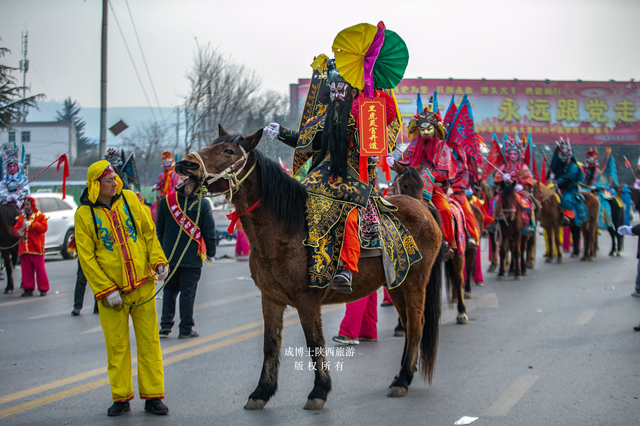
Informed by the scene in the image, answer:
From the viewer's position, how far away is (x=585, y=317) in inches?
341

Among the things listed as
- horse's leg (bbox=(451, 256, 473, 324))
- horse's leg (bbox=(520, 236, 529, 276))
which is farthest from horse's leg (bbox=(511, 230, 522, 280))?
horse's leg (bbox=(451, 256, 473, 324))

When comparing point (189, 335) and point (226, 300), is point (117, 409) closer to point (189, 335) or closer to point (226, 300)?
point (189, 335)

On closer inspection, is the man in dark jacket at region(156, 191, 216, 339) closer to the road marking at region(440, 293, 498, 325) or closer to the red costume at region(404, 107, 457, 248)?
the red costume at region(404, 107, 457, 248)

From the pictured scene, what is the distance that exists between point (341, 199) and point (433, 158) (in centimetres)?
360

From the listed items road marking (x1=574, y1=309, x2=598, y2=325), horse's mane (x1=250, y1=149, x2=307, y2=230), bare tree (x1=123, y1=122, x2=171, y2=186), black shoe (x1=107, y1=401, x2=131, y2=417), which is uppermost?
bare tree (x1=123, y1=122, x2=171, y2=186)

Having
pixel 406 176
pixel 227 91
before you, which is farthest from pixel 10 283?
pixel 227 91

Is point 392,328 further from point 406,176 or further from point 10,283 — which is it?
point 10,283

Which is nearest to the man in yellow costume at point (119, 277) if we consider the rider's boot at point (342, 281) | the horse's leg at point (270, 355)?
the horse's leg at point (270, 355)

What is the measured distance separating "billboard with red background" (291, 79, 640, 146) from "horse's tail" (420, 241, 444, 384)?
37930 mm

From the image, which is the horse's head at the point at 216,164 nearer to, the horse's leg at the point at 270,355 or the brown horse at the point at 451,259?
the horse's leg at the point at 270,355

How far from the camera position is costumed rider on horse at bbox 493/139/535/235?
1348 centimetres

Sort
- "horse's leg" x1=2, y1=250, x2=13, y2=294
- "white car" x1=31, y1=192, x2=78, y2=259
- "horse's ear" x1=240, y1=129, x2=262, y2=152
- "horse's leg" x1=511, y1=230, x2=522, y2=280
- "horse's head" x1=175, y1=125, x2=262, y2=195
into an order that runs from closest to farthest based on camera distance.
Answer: "horse's head" x1=175, y1=125, x2=262, y2=195
"horse's ear" x1=240, y1=129, x2=262, y2=152
"horse's leg" x1=2, y1=250, x2=13, y2=294
"horse's leg" x1=511, y1=230, x2=522, y2=280
"white car" x1=31, y1=192, x2=78, y2=259

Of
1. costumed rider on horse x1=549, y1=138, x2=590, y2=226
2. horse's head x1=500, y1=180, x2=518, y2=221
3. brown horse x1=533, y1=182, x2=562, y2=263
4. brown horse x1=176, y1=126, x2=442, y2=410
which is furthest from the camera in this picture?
costumed rider on horse x1=549, y1=138, x2=590, y2=226

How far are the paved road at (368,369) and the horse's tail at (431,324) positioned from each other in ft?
0.66
